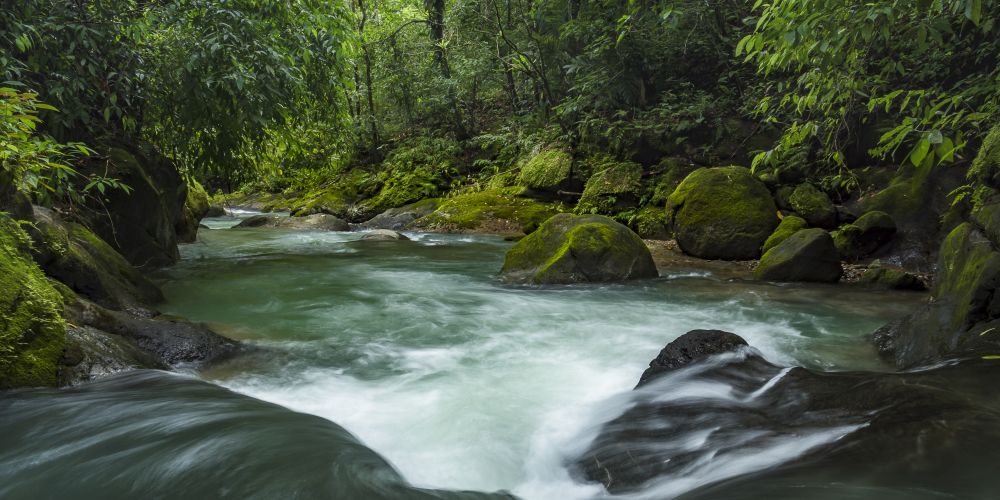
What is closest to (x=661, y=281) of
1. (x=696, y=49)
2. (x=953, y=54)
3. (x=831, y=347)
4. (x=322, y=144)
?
(x=831, y=347)

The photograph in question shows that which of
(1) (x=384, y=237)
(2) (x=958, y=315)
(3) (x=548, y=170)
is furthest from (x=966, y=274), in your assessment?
(3) (x=548, y=170)

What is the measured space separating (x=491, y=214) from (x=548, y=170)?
205 centimetres

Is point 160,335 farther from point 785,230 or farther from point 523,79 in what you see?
point 523,79

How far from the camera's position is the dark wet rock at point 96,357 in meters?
3.77

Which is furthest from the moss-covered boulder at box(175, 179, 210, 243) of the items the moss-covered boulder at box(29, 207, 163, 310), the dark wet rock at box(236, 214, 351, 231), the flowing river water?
the moss-covered boulder at box(29, 207, 163, 310)

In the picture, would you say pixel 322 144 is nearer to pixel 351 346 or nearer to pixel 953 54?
pixel 351 346

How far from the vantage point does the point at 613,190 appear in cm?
1472

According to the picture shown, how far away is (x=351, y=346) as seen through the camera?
5.66 metres

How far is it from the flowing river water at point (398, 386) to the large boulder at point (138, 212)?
54cm

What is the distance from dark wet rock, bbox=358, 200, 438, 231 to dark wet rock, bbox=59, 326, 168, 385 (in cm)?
1342

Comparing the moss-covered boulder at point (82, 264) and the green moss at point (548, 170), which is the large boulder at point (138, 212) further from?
the green moss at point (548, 170)

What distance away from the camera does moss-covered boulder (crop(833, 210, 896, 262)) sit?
9422mm

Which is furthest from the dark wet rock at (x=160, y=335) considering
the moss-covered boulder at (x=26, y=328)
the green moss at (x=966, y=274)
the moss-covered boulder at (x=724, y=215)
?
the moss-covered boulder at (x=724, y=215)

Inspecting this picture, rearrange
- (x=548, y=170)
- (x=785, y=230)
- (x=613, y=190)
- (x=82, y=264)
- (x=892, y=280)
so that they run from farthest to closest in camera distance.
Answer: (x=548, y=170), (x=613, y=190), (x=785, y=230), (x=892, y=280), (x=82, y=264)
